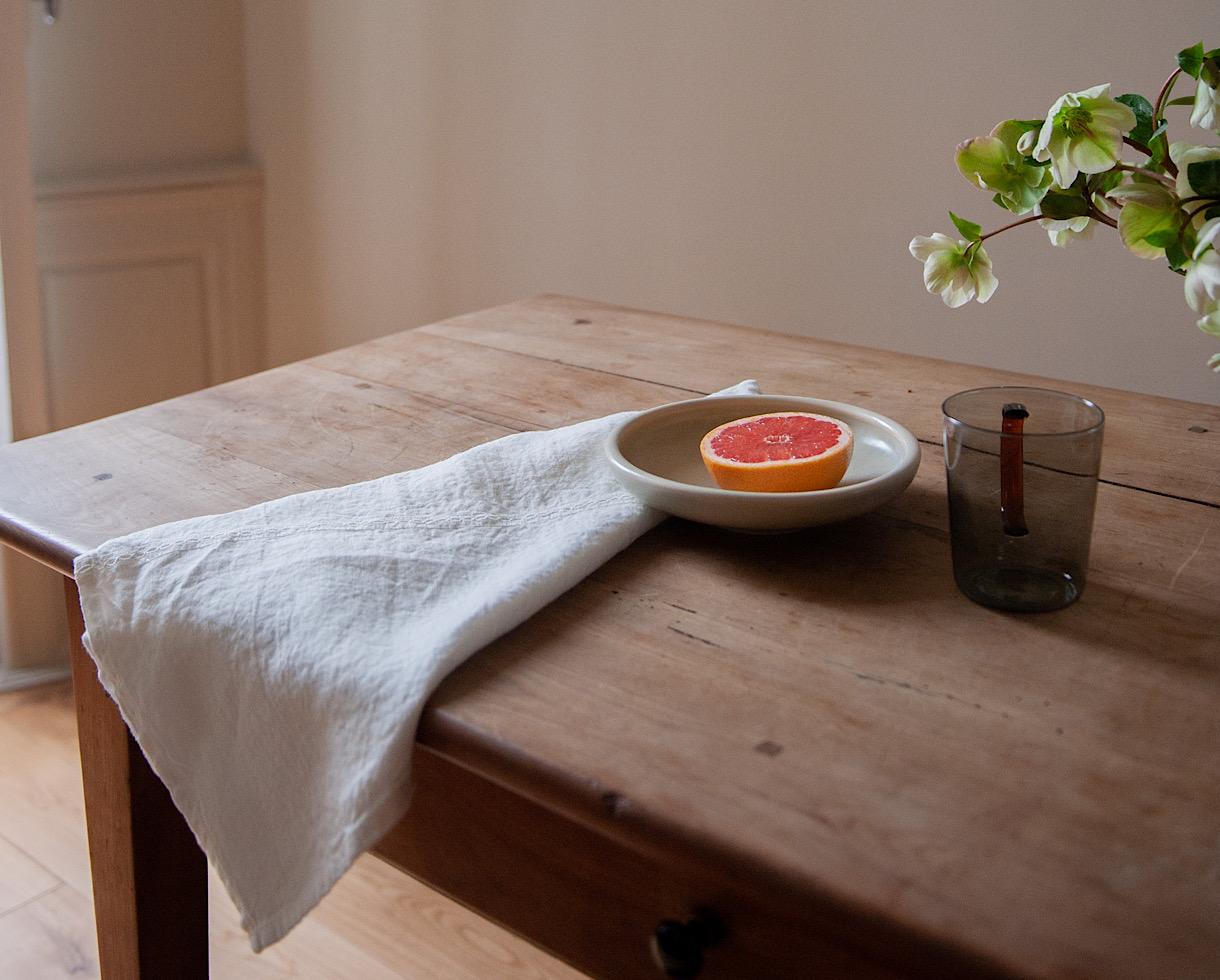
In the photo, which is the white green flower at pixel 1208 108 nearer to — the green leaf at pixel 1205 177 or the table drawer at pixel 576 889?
the green leaf at pixel 1205 177

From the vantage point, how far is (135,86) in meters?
2.05

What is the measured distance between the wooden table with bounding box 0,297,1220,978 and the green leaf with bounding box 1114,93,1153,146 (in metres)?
0.26

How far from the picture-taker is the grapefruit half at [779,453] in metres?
0.76

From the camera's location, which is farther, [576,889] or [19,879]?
[19,879]

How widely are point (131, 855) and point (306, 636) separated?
1.00 feet

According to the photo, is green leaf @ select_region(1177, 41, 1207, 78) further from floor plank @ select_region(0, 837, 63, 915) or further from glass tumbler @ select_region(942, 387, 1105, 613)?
floor plank @ select_region(0, 837, 63, 915)

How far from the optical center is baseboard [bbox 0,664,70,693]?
192 centimetres

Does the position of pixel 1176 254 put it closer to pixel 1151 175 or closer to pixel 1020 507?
pixel 1151 175

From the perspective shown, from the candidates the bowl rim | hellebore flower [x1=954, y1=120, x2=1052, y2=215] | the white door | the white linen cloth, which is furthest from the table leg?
the white door

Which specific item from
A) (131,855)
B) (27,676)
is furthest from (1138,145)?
(27,676)

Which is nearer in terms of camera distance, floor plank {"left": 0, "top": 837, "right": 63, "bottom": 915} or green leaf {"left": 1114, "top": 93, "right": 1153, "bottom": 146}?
green leaf {"left": 1114, "top": 93, "right": 1153, "bottom": 146}

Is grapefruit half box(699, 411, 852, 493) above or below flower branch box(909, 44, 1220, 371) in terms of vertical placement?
below

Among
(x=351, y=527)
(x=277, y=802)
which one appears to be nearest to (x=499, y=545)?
(x=351, y=527)

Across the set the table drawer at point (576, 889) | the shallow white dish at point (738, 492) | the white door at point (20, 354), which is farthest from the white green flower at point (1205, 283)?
the white door at point (20, 354)
